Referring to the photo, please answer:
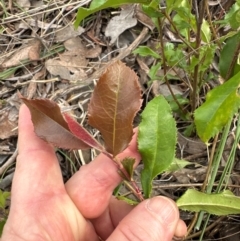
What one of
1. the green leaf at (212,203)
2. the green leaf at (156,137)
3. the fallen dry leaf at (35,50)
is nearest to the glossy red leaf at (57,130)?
the green leaf at (156,137)

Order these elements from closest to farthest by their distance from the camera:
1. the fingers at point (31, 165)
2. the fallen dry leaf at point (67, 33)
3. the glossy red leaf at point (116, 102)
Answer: the glossy red leaf at point (116, 102) → the fingers at point (31, 165) → the fallen dry leaf at point (67, 33)

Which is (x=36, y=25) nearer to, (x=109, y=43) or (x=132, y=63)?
(x=109, y=43)

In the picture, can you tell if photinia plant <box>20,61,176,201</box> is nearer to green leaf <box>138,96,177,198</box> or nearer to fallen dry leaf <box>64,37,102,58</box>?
green leaf <box>138,96,177,198</box>

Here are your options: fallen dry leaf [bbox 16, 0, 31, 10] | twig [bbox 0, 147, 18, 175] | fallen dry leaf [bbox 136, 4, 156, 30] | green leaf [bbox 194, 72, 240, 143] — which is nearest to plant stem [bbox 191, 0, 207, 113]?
green leaf [bbox 194, 72, 240, 143]

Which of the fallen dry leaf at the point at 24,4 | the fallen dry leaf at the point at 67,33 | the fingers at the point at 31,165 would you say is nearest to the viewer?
the fingers at the point at 31,165

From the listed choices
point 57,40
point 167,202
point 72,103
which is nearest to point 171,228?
point 167,202

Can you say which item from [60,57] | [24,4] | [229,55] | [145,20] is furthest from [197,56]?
[24,4]

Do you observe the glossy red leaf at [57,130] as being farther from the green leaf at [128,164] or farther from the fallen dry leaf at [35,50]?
the fallen dry leaf at [35,50]
